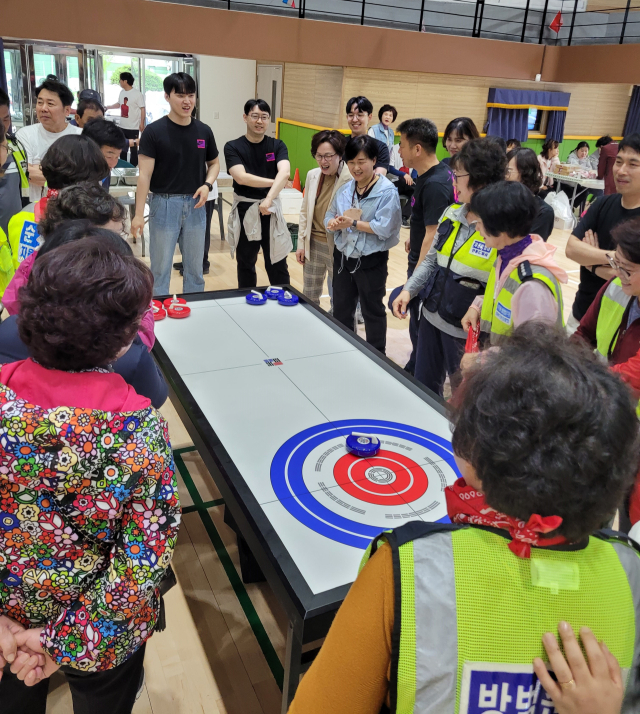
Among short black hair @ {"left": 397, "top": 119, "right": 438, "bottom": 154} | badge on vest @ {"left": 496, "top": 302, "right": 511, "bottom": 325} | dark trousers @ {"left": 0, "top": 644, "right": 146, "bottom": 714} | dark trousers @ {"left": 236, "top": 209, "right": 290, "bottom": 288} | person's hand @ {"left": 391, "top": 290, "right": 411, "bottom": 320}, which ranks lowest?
dark trousers @ {"left": 0, "top": 644, "right": 146, "bottom": 714}

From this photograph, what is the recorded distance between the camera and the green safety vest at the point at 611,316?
1954mm

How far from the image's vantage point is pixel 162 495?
1085 mm

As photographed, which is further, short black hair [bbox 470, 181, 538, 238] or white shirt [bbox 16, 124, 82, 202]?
white shirt [bbox 16, 124, 82, 202]

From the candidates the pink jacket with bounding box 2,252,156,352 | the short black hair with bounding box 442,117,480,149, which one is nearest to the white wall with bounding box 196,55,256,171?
the short black hair with bounding box 442,117,480,149

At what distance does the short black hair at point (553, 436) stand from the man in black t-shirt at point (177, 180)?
3.38 meters

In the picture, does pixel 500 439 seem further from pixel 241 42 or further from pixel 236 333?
pixel 241 42

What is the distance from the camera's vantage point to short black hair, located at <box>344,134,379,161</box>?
3.29 m

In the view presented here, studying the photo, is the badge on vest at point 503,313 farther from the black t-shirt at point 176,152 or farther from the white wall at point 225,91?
the white wall at point 225,91

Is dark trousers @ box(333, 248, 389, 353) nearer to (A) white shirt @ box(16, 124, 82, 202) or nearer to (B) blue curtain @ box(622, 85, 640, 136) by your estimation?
(A) white shirt @ box(16, 124, 82, 202)

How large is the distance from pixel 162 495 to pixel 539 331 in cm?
70

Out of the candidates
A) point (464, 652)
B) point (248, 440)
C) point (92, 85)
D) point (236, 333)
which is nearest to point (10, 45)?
point (92, 85)

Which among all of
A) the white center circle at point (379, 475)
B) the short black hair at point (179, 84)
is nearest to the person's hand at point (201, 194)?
the short black hair at point (179, 84)

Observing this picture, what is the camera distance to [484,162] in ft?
8.36

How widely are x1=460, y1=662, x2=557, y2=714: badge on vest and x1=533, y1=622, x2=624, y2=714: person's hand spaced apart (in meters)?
0.02
